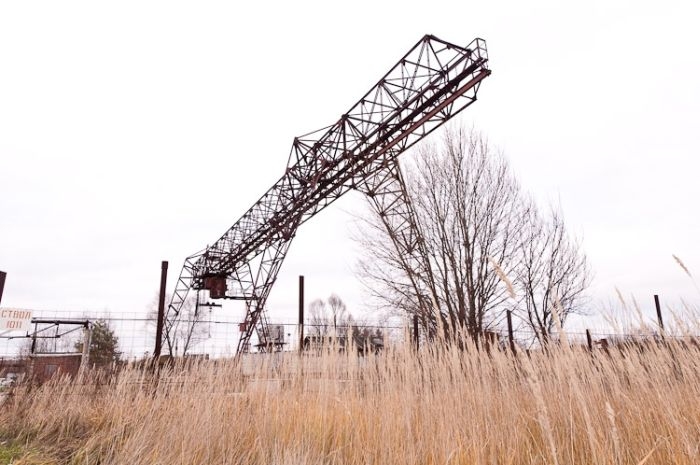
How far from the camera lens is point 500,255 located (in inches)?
412

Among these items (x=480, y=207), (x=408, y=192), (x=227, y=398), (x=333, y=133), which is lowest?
(x=227, y=398)

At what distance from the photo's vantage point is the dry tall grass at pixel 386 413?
3.08 meters

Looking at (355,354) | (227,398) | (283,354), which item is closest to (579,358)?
(355,354)

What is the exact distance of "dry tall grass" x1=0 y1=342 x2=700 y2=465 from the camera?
10.1 feet

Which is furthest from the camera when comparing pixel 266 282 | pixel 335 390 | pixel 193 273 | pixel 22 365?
pixel 193 273

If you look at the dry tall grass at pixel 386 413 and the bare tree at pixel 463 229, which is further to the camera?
the bare tree at pixel 463 229

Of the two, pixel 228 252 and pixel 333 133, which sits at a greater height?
pixel 333 133

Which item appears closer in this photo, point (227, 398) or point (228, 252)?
point (227, 398)

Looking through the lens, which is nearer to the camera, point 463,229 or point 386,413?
point 386,413

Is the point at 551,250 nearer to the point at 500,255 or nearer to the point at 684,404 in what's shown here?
the point at 500,255

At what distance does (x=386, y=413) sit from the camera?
3604 millimetres

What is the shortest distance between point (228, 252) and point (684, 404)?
1814 centimetres

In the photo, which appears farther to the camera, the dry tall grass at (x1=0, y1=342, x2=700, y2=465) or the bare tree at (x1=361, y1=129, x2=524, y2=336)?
the bare tree at (x1=361, y1=129, x2=524, y2=336)

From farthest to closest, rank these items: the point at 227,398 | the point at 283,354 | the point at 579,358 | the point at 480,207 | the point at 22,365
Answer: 1. the point at 480,207
2. the point at 22,365
3. the point at 283,354
4. the point at 227,398
5. the point at 579,358
